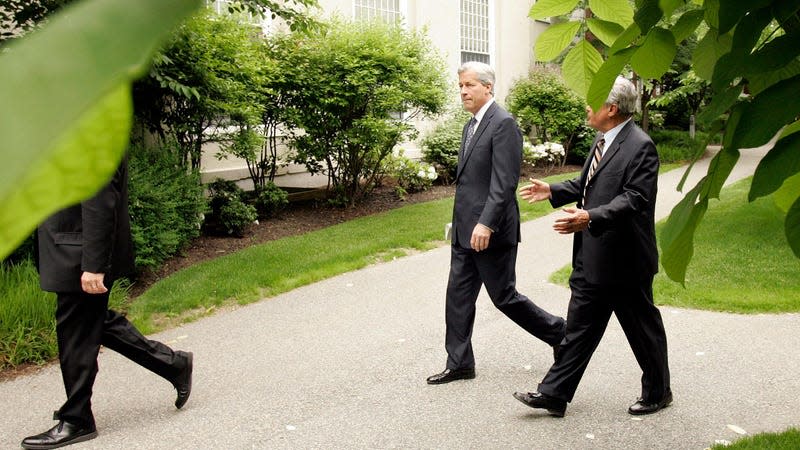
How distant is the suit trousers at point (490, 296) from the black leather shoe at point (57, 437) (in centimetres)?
257

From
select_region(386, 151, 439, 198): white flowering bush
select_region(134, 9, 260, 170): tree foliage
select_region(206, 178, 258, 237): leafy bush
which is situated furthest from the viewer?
select_region(386, 151, 439, 198): white flowering bush

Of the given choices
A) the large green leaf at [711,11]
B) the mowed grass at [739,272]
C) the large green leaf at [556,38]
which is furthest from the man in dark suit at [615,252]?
the large green leaf at [711,11]

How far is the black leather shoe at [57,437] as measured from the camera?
181 inches

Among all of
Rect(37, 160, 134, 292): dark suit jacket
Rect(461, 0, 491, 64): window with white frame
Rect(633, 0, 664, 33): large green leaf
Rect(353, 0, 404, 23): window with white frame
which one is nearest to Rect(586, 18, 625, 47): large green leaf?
Rect(633, 0, 664, 33): large green leaf

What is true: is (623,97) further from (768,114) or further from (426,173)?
(426,173)

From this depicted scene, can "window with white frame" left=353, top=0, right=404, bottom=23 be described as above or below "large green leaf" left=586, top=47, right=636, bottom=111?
above

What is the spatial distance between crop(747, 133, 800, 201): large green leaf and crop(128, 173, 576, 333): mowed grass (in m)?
6.54

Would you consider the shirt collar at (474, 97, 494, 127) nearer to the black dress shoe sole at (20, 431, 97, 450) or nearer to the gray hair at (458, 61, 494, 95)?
the gray hair at (458, 61, 494, 95)

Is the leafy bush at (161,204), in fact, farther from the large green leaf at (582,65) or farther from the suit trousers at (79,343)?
the large green leaf at (582,65)

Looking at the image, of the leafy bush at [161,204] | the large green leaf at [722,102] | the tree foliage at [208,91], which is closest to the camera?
the large green leaf at [722,102]

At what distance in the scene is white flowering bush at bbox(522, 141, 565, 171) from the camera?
1911 cm

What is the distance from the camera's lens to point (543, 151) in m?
19.5

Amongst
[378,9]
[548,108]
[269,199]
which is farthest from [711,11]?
[548,108]

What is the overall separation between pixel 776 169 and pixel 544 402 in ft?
12.9
